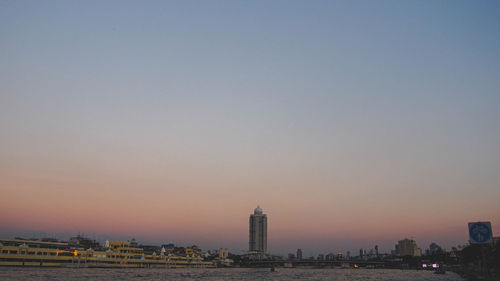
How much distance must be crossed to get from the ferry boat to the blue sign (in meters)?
134

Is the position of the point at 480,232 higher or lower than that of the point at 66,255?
higher

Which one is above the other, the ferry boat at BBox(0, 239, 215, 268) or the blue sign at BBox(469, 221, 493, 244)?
the blue sign at BBox(469, 221, 493, 244)

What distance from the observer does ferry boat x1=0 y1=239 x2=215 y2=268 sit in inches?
4919

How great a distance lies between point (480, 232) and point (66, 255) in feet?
506

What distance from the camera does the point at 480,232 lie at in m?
19.2

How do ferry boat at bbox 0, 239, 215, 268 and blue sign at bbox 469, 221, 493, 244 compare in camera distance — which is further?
ferry boat at bbox 0, 239, 215, 268

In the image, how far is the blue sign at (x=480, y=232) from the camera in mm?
18938

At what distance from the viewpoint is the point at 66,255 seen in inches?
5782

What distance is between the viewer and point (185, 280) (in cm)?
9456

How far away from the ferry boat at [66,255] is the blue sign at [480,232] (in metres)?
134

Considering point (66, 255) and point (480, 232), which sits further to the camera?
point (66, 255)

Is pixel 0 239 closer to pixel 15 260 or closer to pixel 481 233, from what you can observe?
pixel 15 260

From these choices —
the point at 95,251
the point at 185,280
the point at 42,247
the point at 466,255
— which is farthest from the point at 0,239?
the point at 466,255

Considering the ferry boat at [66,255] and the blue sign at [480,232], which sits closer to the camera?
the blue sign at [480,232]
